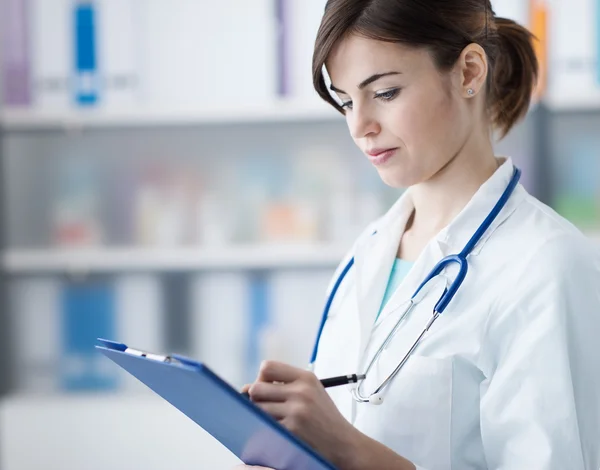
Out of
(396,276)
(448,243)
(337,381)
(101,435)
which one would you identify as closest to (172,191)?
(101,435)

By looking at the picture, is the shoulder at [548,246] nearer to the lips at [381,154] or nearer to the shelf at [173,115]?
the lips at [381,154]

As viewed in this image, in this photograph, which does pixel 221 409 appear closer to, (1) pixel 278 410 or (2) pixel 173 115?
(1) pixel 278 410

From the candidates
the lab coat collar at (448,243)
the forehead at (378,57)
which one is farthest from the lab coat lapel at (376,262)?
the forehead at (378,57)

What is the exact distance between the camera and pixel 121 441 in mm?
2352

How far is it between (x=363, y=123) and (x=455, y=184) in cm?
20

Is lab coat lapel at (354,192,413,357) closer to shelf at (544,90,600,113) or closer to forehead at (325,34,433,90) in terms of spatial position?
forehead at (325,34,433,90)

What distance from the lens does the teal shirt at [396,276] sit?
1.16 metres

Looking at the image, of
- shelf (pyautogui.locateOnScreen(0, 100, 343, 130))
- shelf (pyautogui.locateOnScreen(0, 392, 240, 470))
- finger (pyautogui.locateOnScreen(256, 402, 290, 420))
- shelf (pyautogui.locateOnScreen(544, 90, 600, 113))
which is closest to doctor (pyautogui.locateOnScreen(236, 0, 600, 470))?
finger (pyautogui.locateOnScreen(256, 402, 290, 420))

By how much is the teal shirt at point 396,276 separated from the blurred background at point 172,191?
1.09 metres

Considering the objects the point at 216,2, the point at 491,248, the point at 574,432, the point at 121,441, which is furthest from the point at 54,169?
the point at 574,432

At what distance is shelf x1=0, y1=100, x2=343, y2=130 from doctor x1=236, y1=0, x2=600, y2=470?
3.65 feet

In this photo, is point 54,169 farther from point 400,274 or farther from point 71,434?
point 400,274

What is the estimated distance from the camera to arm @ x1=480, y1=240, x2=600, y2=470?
2.93 feet

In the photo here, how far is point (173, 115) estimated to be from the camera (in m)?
2.29
